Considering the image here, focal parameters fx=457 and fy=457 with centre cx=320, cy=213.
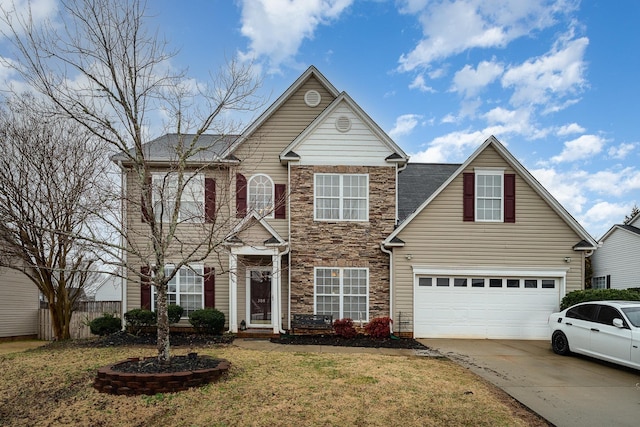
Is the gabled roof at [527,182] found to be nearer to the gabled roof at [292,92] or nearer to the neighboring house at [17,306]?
the gabled roof at [292,92]

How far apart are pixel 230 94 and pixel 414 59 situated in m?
7.56

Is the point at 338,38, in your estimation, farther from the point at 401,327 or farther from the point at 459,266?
the point at 401,327

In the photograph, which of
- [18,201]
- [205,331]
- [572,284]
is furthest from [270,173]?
[572,284]

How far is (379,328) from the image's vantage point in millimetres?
14555

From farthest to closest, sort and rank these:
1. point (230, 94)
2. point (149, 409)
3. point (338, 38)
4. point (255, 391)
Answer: point (338, 38) → point (230, 94) → point (255, 391) → point (149, 409)

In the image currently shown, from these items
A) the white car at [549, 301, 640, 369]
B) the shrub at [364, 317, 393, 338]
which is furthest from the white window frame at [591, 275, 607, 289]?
the shrub at [364, 317, 393, 338]

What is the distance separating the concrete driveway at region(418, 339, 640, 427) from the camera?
736cm

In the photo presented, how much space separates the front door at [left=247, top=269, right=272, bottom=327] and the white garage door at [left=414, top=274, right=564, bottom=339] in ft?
16.6

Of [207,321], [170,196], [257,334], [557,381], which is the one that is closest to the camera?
[557,381]

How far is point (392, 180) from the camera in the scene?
51.4 feet

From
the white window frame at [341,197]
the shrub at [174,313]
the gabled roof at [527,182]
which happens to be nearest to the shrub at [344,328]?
the gabled roof at [527,182]

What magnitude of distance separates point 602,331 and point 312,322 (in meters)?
8.06

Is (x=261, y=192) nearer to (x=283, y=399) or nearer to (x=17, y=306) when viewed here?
(x=283, y=399)

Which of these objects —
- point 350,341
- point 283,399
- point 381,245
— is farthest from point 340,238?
point 283,399
